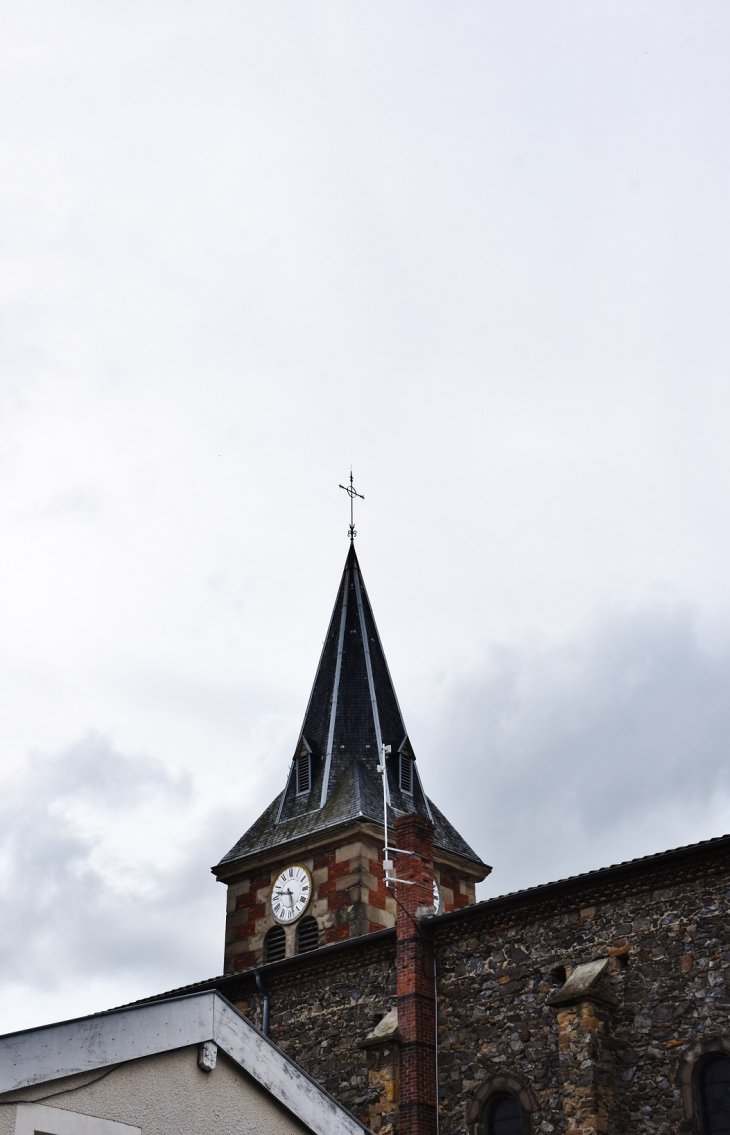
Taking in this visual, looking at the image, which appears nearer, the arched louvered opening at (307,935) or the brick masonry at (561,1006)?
the brick masonry at (561,1006)

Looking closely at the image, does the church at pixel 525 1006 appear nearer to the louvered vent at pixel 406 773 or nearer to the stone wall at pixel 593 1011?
the stone wall at pixel 593 1011

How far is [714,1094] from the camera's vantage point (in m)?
16.9

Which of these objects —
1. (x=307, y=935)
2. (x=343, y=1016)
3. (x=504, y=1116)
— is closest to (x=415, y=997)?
(x=343, y=1016)

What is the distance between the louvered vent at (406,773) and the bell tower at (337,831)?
0.12 ft

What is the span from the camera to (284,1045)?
2233 centimetres

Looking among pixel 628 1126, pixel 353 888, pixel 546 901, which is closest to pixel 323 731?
pixel 353 888

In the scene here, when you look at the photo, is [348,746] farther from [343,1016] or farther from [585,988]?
[585,988]

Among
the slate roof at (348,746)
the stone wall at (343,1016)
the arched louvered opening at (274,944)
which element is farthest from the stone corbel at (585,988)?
the arched louvered opening at (274,944)

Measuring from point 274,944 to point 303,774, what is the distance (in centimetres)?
491

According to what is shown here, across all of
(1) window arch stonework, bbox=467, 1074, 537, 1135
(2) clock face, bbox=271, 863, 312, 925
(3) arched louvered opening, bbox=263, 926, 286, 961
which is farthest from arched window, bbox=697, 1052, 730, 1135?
(3) arched louvered opening, bbox=263, 926, 286, 961

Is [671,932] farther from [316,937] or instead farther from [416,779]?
[416,779]

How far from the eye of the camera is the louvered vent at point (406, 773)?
34000 mm

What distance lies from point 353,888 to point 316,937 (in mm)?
1338

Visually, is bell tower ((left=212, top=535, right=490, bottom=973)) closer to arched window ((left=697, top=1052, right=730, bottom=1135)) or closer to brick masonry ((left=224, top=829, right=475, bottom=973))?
brick masonry ((left=224, top=829, right=475, bottom=973))
